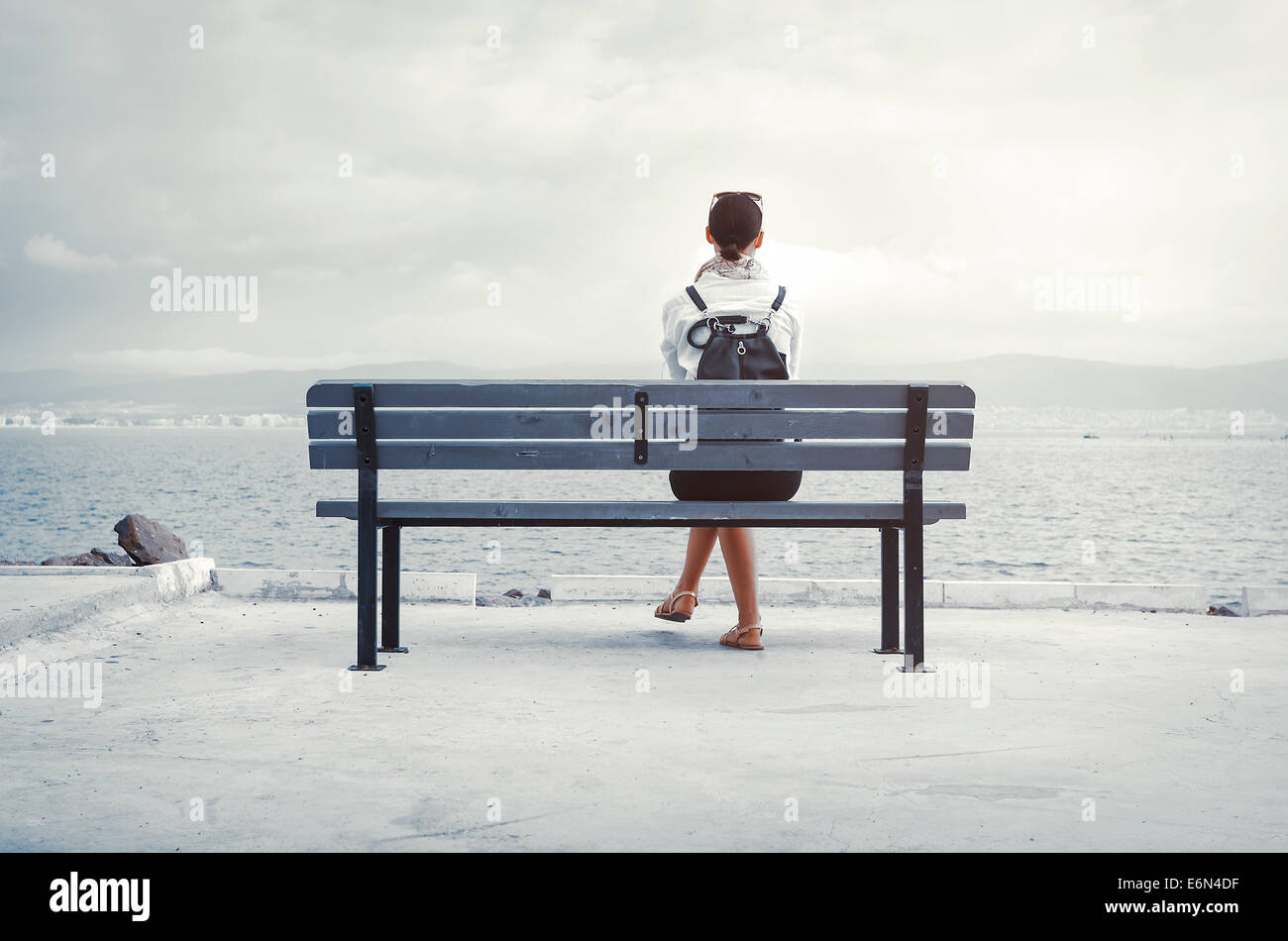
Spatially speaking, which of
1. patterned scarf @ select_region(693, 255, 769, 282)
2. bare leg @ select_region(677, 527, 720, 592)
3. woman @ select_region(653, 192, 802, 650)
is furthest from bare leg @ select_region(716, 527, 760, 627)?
patterned scarf @ select_region(693, 255, 769, 282)

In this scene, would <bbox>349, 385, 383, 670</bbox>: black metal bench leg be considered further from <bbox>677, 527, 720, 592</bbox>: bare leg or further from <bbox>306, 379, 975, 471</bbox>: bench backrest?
<bbox>677, 527, 720, 592</bbox>: bare leg

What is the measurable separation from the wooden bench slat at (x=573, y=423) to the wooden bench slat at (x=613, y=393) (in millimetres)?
37

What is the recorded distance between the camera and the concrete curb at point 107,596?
539 centimetres

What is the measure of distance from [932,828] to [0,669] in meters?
3.82

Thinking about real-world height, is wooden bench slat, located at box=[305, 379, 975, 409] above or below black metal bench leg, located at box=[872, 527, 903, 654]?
above

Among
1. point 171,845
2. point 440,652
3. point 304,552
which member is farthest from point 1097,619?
point 304,552

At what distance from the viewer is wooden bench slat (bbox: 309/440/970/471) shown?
4.76 metres

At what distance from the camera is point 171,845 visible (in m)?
2.69

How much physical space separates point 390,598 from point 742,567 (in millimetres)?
1579

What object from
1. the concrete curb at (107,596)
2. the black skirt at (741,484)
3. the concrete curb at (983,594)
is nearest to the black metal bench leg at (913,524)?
the black skirt at (741,484)

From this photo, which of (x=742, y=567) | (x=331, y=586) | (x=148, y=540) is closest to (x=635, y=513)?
(x=742, y=567)

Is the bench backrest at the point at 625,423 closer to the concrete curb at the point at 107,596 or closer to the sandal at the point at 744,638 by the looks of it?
the sandal at the point at 744,638

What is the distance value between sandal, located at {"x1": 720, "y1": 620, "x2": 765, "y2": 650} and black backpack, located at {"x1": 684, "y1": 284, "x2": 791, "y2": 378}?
113cm

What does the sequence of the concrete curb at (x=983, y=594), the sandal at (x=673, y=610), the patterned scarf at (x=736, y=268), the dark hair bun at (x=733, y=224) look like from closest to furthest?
the patterned scarf at (x=736, y=268) < the dark hair bun at (x=733, y=224) < the sandal at (x=673, y=610) < the concrete curb at (x=983, y=594)
